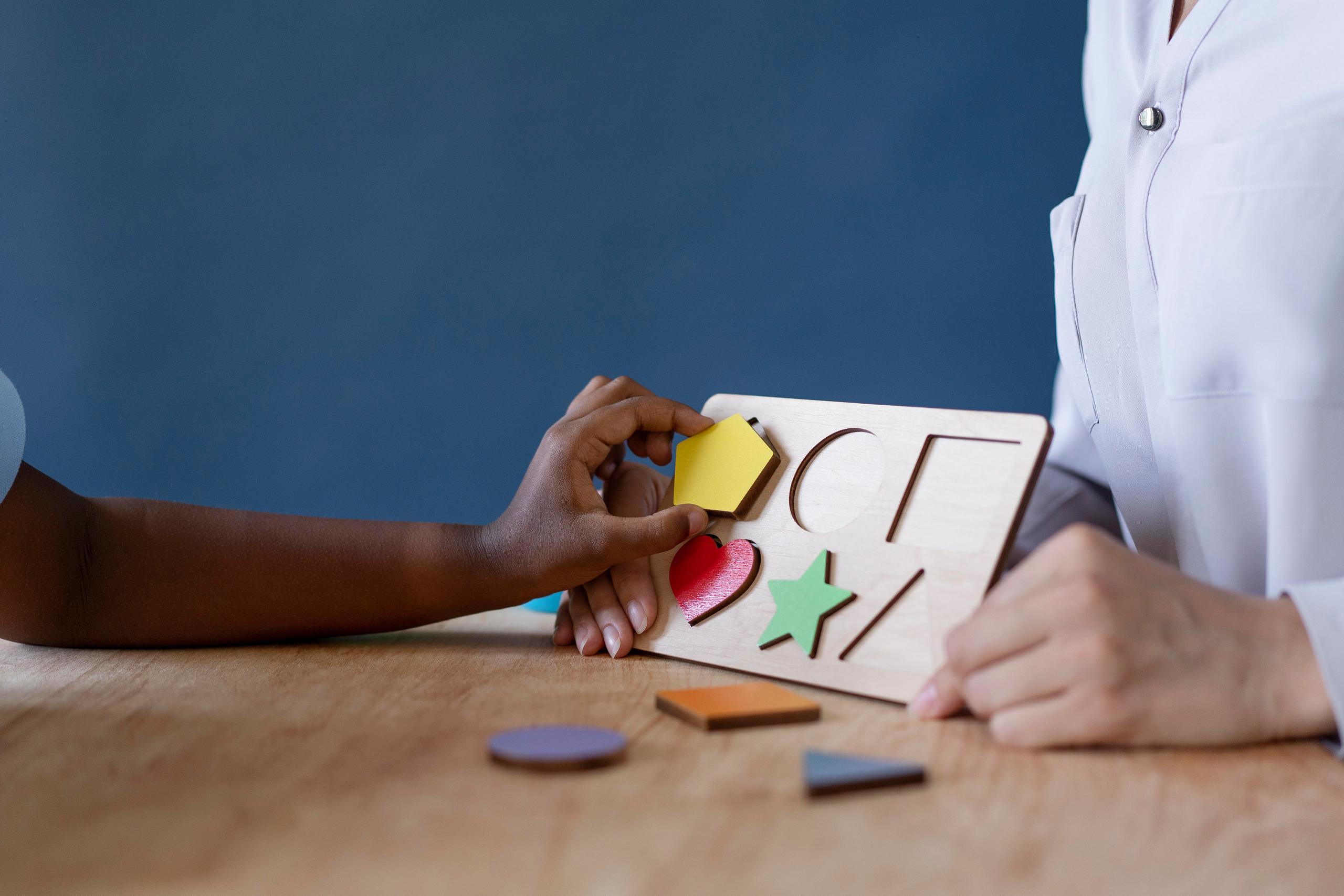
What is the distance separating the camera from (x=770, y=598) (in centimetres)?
60

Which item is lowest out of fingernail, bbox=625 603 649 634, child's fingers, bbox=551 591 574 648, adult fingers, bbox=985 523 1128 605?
child's fingers, bbox=551 591 574 648

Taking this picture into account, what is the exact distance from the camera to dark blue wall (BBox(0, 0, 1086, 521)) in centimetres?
154

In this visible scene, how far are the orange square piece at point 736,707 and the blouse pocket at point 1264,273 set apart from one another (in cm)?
36

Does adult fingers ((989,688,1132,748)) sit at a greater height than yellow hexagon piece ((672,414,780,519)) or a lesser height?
lesser

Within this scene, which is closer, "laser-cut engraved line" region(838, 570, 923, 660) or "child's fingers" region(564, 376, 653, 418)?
"laser-cut engraved line" region(838, 570, 923, 660)

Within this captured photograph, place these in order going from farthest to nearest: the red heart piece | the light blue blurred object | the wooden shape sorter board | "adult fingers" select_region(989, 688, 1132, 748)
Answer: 1. the light blue blurred object
2. the red heart piece
3. the wooden shape sorter board
4. "adult fingers" select_region(989, 688, 1132, 748)

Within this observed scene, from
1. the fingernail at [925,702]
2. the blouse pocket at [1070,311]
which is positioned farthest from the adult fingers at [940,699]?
the blouse pocket at [1070,311]

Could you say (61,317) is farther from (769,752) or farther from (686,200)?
(769,752)

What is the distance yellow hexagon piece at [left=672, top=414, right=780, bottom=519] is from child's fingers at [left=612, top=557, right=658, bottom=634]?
6 centimetres

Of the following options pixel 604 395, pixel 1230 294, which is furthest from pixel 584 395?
pixel 1230 294

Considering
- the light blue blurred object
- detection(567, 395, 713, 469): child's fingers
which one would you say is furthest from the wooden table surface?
the light blue blurred object

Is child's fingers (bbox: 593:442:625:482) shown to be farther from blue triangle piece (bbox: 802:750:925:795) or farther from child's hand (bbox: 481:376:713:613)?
blue triangle piece (bbox: 802:750:925:795)

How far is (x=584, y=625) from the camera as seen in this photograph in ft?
2.25

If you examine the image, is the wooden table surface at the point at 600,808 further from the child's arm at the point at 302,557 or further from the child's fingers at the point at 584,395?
the child's fingers at the point at 584,395
